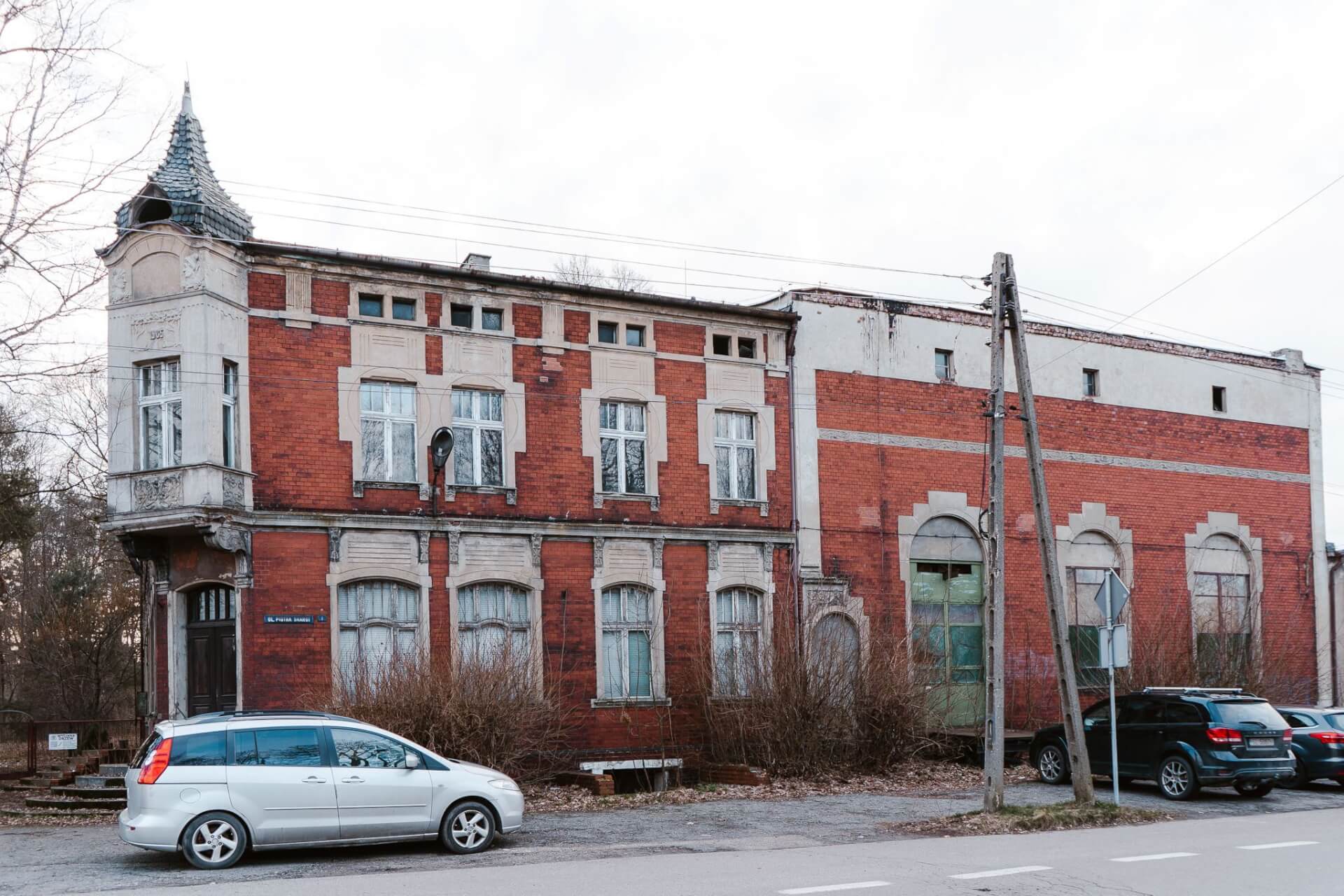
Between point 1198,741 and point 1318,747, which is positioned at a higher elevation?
point 1198,741

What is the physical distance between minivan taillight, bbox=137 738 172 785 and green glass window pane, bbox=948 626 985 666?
1844 cm

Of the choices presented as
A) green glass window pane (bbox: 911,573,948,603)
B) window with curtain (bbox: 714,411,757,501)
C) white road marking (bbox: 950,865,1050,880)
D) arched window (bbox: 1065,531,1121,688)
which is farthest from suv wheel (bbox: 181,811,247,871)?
arched window (bbox: 1065,531,1121,688)

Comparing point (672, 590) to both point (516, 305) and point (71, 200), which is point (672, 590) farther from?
point (71, 200)

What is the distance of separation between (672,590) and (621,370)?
14.0ft

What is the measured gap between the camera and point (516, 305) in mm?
24688

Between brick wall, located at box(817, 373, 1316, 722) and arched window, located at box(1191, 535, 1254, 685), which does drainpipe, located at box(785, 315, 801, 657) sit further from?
arched window, located at box(1191, 535, 1254, 685)

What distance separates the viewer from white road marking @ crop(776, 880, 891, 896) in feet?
→ 37.7

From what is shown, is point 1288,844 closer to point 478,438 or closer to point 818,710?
point 818,710

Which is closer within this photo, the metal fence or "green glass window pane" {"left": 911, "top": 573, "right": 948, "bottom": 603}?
the metal fence

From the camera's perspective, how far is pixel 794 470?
26906 millimetres

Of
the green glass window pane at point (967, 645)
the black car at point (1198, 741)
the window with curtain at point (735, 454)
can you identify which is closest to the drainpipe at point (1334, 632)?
the green glass window pane at point (967, 645)

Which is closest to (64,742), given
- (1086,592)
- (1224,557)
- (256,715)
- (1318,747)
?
(256,715)

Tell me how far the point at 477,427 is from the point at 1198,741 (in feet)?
42.4

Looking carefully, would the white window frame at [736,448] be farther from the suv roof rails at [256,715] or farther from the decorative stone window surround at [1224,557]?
the suv roof rails at [256,715]
